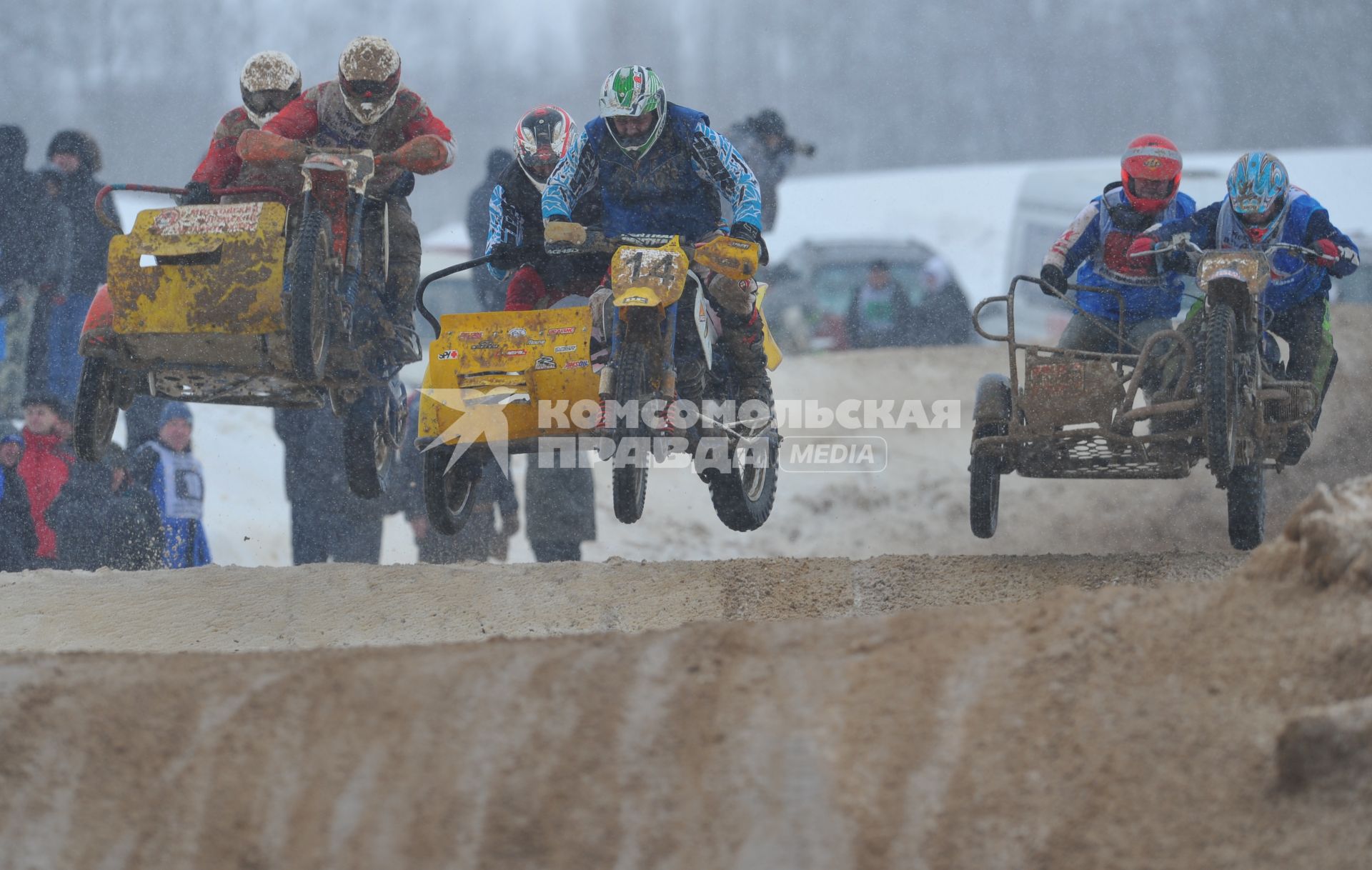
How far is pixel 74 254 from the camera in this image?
961 cm

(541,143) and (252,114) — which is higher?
(252,114)

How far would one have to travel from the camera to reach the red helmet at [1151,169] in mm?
8273

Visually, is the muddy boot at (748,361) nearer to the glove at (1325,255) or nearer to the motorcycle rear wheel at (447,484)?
the motorcycle rear wheel at (447,484)

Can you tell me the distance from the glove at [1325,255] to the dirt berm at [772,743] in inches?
133

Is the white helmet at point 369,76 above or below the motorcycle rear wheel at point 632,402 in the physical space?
above

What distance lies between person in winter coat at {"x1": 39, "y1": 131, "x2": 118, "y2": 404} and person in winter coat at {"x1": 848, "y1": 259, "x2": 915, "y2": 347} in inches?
287

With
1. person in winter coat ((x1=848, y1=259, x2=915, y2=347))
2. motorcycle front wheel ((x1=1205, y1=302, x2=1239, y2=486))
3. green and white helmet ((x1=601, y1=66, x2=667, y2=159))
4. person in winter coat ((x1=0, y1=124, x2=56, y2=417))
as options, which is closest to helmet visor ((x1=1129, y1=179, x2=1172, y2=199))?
motorcycle front wheel ((x1=1205, y1=302, x2=1239, y2=486))

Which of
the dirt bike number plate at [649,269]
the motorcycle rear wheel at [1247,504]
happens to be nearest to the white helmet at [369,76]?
the dirt bike number plate at [649,269]

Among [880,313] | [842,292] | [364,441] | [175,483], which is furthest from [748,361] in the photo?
[842,292]

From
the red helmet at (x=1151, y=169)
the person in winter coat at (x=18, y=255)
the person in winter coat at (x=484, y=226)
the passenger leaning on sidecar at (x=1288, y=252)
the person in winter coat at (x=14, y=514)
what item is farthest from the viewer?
the person in winter coat at (x=484, y=226)

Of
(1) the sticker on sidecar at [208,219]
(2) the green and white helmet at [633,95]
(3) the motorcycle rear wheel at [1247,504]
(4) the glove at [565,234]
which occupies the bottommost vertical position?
(3) the motorcycle rear wheel at [1247,504]

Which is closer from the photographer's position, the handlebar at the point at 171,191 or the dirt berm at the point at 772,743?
the dirt berm at the point at 772,743

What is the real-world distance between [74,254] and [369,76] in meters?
2.93

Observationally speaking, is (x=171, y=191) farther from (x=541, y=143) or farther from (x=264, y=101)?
(x=541, y=143)
